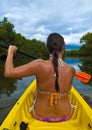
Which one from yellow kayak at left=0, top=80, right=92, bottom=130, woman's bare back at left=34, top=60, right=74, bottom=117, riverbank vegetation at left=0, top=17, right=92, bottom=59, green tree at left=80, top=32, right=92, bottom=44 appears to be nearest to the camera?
woman's bare back at left=34, top=60, right=74, bottom=117

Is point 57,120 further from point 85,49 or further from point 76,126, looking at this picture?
point 85,49

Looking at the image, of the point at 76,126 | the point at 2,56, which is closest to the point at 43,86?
the point at 76,126

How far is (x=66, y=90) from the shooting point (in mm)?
4086

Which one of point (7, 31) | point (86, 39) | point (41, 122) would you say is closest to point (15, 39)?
point (7, 31)

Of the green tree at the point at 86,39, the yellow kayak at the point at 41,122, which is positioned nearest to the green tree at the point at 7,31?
the green tree at the point at 86,39

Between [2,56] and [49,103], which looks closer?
[49,103]

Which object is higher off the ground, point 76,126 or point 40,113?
point 40,113

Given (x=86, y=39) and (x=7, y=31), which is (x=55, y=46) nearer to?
(x=7, y=31)

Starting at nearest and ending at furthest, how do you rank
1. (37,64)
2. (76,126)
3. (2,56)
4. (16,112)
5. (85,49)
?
1. (37,64)
2. (76,126)
3. (16,112)
4. (2,56)
5. (85,49)

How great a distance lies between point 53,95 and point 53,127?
0.49 metres

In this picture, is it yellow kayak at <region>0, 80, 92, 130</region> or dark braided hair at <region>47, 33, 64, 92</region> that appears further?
yellow kayak at <region>0, 80, 92, 130</region>

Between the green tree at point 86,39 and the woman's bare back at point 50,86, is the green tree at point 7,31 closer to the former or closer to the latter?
the green tree at point 86,39

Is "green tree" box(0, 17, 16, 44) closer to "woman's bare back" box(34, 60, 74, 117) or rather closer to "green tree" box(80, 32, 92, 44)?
"green tree" box(80, 32, 92, 44)

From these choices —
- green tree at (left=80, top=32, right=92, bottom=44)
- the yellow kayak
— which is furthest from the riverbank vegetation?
the yellow kayak
